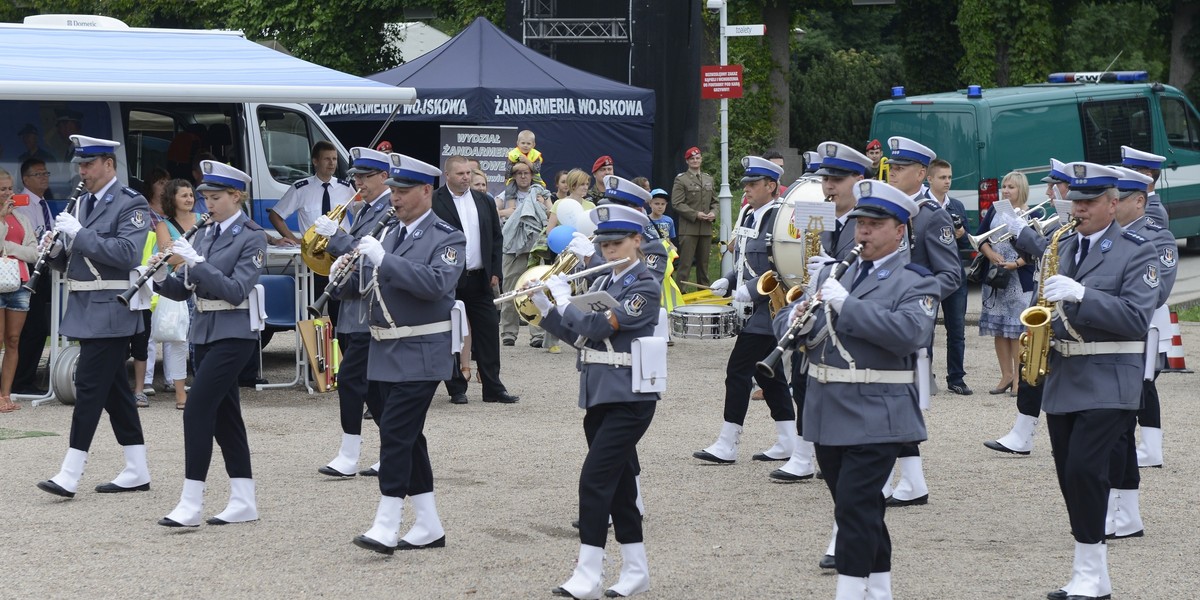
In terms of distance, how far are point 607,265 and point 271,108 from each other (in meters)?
7.71

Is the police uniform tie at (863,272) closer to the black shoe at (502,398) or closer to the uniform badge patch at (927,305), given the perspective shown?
the uniform badge patch at (927,305)

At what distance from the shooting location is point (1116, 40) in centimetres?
4200

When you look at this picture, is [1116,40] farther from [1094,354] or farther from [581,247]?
[581,247]

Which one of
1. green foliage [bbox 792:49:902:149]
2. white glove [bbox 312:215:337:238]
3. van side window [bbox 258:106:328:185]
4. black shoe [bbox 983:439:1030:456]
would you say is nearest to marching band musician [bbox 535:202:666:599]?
white glove [bbox 312:215:337:238]

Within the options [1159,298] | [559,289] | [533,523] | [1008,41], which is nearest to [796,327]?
[559,289]

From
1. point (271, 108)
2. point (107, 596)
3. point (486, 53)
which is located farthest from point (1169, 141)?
point (107, 596)

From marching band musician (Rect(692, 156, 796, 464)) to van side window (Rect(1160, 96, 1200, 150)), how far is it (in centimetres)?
1217

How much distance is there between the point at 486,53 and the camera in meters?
17.8

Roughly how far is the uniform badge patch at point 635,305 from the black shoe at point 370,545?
1665 mm

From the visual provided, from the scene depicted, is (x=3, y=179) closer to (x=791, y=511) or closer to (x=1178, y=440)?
(x=791, y=511)

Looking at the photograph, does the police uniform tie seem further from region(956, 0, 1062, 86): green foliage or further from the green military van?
region(956, 0, 1062, 86): green foliage

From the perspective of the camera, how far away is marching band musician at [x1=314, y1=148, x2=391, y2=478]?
8328mm

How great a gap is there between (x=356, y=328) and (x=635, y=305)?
2.85m

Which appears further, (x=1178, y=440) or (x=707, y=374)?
(x=707, y=374)
